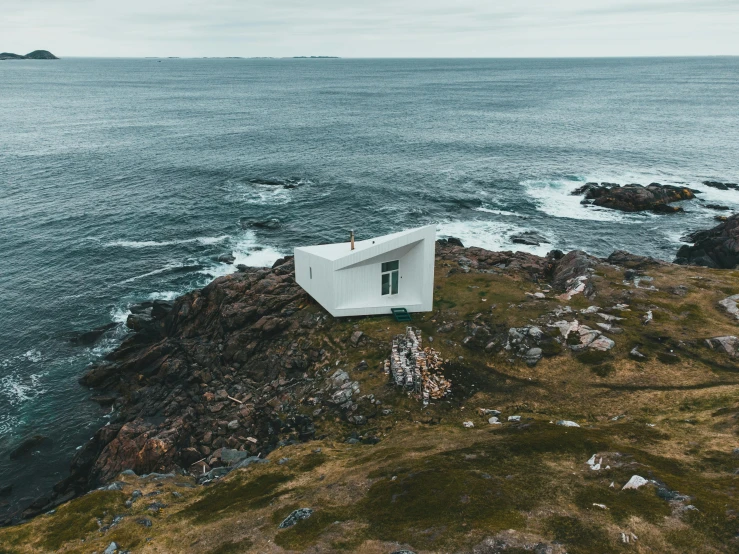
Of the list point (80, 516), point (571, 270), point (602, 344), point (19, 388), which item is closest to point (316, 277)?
point (602, 344)

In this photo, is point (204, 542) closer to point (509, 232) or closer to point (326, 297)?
point (326, 297)

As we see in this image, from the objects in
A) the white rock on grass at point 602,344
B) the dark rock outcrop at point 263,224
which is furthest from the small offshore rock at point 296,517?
the dark rock outcrop at point 263,224

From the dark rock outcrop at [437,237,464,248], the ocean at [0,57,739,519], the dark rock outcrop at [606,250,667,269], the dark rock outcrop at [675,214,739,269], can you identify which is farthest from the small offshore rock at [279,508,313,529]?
the dark rock outcrop at [675,214,739,269]

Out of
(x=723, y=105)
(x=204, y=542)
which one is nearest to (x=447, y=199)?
(x=204, y=542)

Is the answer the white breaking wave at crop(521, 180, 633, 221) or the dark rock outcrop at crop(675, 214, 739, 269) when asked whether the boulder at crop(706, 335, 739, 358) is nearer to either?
the dark rock outcrop at crop(675, 214, 739, 269)

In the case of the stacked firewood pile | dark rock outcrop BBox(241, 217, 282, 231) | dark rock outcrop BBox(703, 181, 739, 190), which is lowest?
dark rock outcrop BBox(241, 217, 282, 231)

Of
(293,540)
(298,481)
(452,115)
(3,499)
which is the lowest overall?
(3,499)
